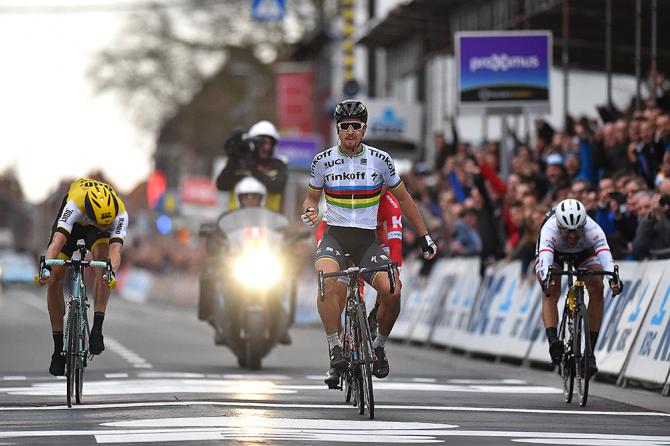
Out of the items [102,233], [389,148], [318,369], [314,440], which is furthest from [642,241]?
[389,148]

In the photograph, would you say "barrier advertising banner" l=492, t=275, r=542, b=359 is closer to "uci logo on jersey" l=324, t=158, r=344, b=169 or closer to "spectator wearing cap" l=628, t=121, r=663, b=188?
"spectator wearing cap" l=628, t=121, r=663, b=188

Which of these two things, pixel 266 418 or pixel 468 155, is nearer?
pixel 266 418

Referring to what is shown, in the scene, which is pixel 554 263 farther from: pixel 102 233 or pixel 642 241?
pixel 102 233

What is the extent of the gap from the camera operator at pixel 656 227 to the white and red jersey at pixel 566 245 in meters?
2.28

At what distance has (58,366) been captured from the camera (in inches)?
541

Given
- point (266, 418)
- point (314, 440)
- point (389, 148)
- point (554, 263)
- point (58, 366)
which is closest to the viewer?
point (314, 440)

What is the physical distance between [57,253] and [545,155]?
11.3 meters

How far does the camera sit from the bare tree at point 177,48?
221ft

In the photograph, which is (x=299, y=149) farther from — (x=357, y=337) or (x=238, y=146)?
(x=357, y=337)

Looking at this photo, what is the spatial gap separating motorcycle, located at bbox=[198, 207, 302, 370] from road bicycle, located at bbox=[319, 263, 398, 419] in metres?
5.08

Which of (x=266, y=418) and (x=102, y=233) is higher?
(x=102, y=233)

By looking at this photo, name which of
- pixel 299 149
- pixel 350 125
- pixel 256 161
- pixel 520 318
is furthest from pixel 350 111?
pixel 299 149

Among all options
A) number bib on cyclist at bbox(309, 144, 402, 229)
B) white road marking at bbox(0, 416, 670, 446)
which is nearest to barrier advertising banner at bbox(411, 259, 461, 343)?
number bib on cyclist at bbox(309, 144, 402, 229)

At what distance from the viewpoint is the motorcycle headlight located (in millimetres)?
18281
